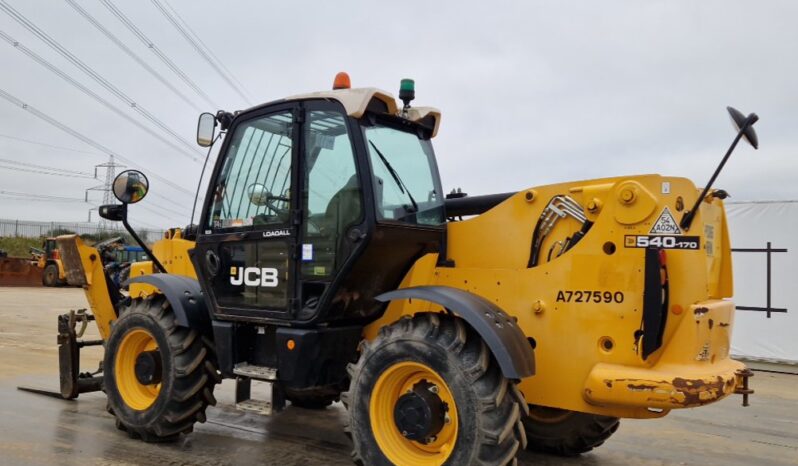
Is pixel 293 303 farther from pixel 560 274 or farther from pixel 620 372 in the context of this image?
pixel 620 372

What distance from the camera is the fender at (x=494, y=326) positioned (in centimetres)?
355

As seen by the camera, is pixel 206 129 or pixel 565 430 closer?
pixel 565 430

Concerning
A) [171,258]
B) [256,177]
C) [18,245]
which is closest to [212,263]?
[256,177]

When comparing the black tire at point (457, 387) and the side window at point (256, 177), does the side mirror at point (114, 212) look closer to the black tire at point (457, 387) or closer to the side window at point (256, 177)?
the side window at point (256, 177)

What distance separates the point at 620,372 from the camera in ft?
11.9

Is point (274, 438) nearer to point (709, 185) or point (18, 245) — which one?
point (709, 185)

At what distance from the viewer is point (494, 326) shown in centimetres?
366

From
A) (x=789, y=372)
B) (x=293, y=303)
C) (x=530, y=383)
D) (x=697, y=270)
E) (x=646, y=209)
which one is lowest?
(x=789, y=372)

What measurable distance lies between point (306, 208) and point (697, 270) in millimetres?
2516

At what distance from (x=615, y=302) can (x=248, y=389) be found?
2725mm

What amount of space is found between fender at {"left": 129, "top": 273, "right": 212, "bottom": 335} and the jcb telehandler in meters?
0.02

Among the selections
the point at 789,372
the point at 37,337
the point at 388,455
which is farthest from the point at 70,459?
the point at 789,372

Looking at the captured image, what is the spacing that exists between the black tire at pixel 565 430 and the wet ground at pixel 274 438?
3.8 inches

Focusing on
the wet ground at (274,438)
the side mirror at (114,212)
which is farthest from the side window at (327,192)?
the side mirror at (114,212)
